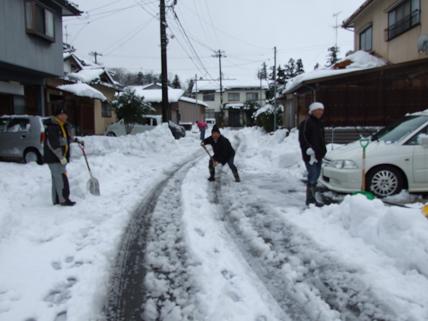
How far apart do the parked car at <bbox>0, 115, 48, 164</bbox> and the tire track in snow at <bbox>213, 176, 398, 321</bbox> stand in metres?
7.85

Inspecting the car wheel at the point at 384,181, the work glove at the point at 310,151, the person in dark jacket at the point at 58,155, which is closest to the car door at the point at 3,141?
the person in dark jacket at the point at 58,155

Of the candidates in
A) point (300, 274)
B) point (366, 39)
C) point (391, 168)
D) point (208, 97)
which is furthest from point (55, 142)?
point (208, 97)

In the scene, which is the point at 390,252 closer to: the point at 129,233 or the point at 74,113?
the point at 129,233

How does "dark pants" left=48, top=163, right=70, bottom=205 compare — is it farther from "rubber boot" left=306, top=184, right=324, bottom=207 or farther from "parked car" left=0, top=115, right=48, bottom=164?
"parked car" left=0, top=115, right=48, bottom=164

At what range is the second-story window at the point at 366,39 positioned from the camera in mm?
19375

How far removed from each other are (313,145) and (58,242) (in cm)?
417

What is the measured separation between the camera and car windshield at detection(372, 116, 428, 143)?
7.30 meters

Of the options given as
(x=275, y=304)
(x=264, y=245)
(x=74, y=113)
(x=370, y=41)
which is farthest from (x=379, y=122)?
(x=74, y=113)

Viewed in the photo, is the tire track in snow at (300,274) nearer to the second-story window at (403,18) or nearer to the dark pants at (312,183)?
the dark pants at (312,183)

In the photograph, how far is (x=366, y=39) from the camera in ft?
66.1

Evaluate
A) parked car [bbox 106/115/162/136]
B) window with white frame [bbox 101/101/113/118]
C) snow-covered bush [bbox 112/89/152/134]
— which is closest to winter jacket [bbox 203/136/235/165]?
snow-covered bush [bbox 112/89/152/134]

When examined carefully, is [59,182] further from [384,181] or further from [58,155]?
[384,181]

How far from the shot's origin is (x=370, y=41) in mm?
19547

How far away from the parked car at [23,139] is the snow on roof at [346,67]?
9.73m
